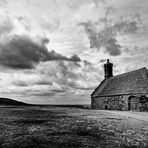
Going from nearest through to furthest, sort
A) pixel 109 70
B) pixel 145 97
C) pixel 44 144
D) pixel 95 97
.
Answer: pixel 44 144 < pixel 145 97 < pixel 95 97 < pixel 109 70

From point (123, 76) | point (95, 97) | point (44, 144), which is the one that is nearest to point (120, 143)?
point (44, 144)

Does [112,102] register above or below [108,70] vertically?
below

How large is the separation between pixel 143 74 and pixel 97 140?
3333 cm

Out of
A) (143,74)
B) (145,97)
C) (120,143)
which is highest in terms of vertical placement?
(143,74)

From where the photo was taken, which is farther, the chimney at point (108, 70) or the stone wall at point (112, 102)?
the chimney at point (108, 70)

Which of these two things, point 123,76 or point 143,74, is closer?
point 143,74

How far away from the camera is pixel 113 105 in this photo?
43875mm

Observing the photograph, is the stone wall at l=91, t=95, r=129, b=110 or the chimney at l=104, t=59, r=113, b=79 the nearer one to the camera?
the stone wall at l=91, t=95, r=129, b=110

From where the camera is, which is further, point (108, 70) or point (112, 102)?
point (108, 70)

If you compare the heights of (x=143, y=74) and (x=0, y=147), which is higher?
(x=143, y=74)

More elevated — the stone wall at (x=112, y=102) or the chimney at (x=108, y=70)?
the chimney at (x=108, y=70)

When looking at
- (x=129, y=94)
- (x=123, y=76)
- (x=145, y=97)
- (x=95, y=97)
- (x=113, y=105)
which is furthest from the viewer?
(x=95, y=97)

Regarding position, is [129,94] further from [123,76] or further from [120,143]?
[120,143]

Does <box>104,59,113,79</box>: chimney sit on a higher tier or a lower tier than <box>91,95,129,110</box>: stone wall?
higher
